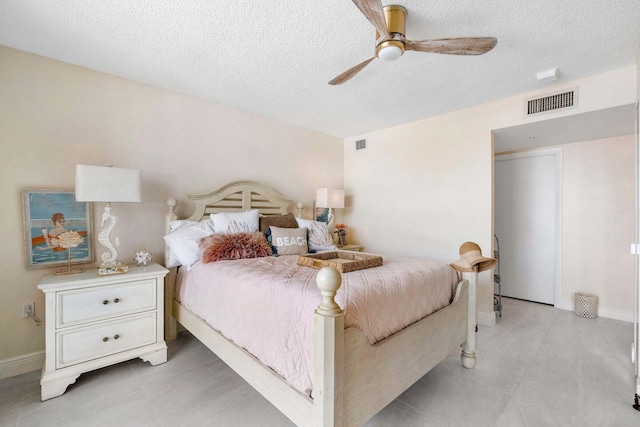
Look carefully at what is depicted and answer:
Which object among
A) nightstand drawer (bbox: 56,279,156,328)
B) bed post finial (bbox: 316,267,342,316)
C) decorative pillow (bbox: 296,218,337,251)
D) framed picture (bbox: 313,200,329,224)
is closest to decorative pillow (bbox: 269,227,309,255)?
decorative pillow (bbox: 296,218,337,251)

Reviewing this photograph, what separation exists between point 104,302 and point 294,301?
1.54 metres

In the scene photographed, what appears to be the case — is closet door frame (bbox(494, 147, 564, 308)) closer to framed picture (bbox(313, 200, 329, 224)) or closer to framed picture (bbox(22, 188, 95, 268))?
framed picture (bbox(313, 200, 329, 224))

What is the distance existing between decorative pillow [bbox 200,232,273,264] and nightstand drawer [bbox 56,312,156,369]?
2.09ft

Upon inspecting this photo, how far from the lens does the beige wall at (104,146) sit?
207cm

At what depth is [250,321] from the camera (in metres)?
1.62

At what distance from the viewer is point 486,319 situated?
9.87 ft

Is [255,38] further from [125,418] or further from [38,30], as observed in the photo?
[125,418]

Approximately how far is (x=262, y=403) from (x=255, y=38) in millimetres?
2406

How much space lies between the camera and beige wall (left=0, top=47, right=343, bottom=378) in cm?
207

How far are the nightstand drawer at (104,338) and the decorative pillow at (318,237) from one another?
1576 millimetres

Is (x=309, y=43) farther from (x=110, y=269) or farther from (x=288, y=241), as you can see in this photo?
(x=110, y=269)

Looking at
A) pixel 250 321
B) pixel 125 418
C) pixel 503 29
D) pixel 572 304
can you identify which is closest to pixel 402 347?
pixel 250 321

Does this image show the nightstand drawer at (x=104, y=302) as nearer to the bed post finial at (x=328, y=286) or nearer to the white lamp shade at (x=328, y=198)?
the bed post finial at (x=328, y=286)

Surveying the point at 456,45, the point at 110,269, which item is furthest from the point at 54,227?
the point at 456,45
